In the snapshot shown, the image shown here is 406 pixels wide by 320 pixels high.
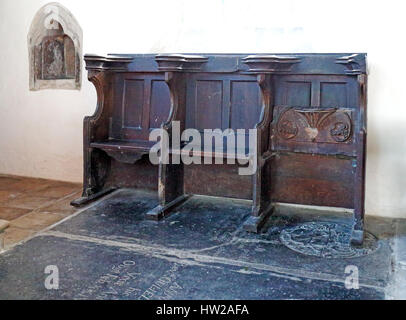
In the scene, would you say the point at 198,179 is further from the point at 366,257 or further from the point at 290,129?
the point at 366,257

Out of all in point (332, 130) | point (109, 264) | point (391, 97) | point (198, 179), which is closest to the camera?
point (109, 264)

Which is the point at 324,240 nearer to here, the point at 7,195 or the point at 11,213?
the point at 11,213

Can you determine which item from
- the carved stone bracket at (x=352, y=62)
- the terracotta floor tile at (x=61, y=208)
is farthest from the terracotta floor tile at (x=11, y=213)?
the carved stone bracket at (x=352, y=62)

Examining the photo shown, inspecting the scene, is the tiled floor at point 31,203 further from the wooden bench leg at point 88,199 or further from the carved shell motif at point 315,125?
the carved shell motif at point 315,125

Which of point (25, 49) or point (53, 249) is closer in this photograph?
point (53, 249)

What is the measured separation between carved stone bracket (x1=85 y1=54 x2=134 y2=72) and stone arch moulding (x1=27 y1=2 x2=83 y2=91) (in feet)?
2.19

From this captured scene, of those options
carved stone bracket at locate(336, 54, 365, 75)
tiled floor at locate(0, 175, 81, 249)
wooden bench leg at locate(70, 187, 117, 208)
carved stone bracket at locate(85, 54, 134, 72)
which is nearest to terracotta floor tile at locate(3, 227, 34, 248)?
tiled floor at locate(0, 175, 81, 249)

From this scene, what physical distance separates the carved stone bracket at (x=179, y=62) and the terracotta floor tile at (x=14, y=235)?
4.63ft

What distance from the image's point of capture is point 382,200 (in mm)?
3436

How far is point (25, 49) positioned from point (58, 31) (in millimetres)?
426

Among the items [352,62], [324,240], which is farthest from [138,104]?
[324,240]

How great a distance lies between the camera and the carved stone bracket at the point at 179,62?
3271 mm

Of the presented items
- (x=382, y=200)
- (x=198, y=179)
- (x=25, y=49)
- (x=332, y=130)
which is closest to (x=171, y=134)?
(x=198, y=179)
